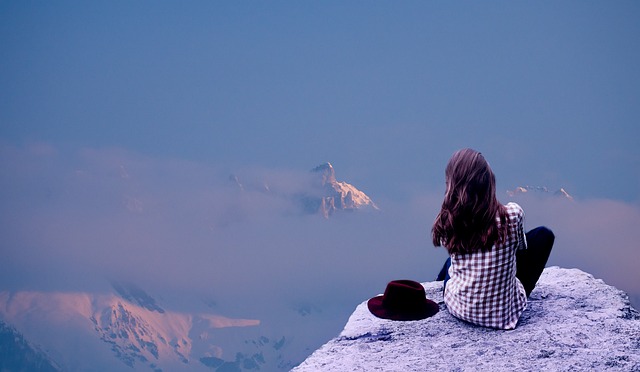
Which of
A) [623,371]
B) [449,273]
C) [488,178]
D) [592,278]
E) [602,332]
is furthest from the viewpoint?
[592,278]

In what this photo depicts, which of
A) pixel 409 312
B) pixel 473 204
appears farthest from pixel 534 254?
pixel 409 312

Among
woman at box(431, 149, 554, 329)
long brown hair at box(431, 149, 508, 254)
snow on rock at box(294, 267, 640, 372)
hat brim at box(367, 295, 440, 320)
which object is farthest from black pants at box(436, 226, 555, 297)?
hat brim at box(367, 295, 440, 320)

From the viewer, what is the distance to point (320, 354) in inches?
228

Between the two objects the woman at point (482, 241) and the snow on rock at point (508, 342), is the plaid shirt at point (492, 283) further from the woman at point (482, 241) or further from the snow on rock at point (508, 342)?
the snow on rock at point (508, 342)

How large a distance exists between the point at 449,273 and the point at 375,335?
1.22 meters

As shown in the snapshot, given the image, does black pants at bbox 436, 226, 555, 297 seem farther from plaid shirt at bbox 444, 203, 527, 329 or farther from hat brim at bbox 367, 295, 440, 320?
hat brim at bbox 367, 295, 440, 320

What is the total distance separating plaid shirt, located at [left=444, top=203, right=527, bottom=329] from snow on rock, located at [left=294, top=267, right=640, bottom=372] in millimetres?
203

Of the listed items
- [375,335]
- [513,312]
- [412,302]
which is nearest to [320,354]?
[375,335]

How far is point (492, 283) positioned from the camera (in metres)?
5.39

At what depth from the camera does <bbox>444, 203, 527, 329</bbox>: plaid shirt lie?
17.3 ft

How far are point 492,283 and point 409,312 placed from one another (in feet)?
4.38

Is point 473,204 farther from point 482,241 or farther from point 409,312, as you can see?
point 409,312

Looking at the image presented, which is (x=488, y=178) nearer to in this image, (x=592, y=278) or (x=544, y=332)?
(x=544, y=332)

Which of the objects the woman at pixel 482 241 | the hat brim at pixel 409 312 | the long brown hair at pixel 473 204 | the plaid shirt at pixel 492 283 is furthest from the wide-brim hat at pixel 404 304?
the long brown hair at pixel 473 204
